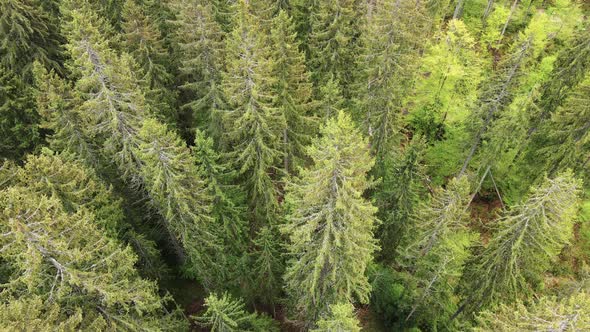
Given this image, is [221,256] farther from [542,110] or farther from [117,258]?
[542,110]

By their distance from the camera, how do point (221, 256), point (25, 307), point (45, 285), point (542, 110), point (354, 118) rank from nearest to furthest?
1. point (25, 307)
2. point (45, 285)
3. point (221, 256)
4. point (542, 110)
5. point (354, 118)

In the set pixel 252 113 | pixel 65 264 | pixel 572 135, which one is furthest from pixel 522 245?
pixel 65 264

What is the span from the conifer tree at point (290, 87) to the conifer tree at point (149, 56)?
24.6ft

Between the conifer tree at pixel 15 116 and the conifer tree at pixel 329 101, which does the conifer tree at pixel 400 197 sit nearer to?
the conifer tree at pixel 329 101

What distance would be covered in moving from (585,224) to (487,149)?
12027mm

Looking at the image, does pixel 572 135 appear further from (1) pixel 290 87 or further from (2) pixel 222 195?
(2) pixel 222 195

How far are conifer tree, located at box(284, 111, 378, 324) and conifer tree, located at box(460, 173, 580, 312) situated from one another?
6.19 meters

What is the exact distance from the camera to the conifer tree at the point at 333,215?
1198 centimetres

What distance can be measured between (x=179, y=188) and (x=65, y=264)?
4.80 meters

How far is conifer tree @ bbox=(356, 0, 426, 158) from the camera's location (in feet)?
74.3

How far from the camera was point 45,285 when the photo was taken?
12.9m

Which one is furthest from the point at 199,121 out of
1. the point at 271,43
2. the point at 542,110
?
the point at 542,110

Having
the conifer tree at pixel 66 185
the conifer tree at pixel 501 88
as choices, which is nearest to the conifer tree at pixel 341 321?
the conifer tree at pixel 66 185

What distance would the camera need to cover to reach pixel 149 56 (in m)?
25.4
